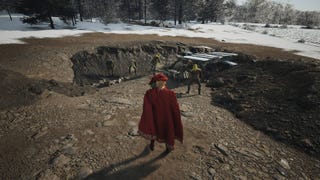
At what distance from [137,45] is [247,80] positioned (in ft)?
34.3

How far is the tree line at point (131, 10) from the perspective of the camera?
2595 centimetres

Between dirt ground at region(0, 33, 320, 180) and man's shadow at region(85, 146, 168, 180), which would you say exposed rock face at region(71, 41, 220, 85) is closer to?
dirt ground at region(0, 33, 320, 180)

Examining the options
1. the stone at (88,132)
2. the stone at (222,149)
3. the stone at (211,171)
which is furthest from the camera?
the stone at (88,132)

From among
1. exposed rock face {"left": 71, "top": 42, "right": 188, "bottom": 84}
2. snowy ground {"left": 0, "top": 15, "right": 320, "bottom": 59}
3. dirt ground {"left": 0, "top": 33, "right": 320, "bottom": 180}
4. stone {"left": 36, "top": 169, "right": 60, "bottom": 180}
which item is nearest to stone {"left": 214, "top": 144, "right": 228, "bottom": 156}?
dirt ground {"left": 0, "top": 33, "right": 320, "bottom": 180}

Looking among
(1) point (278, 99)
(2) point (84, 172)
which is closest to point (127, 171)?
(2) point (84, 172)

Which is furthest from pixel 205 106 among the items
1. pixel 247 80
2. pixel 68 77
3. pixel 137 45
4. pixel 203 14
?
pixel 203 14

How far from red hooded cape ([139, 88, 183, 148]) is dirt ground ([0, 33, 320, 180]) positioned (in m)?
0.76

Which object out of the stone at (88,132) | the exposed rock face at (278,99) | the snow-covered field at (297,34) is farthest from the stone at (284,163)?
the snow-covered field at (297,34)

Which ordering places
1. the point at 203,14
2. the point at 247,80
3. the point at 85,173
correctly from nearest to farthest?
the point at 85,173
the point at 247,80
the point at 203,14

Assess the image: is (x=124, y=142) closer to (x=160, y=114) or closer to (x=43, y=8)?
(x=160, y=114)

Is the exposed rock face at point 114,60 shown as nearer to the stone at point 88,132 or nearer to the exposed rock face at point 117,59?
the exposed rock face at point 117,59

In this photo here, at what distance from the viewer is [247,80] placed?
1041 centimetres

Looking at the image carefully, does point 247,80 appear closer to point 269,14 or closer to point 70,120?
point 70,120

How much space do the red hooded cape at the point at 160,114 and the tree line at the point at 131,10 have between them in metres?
27.5
